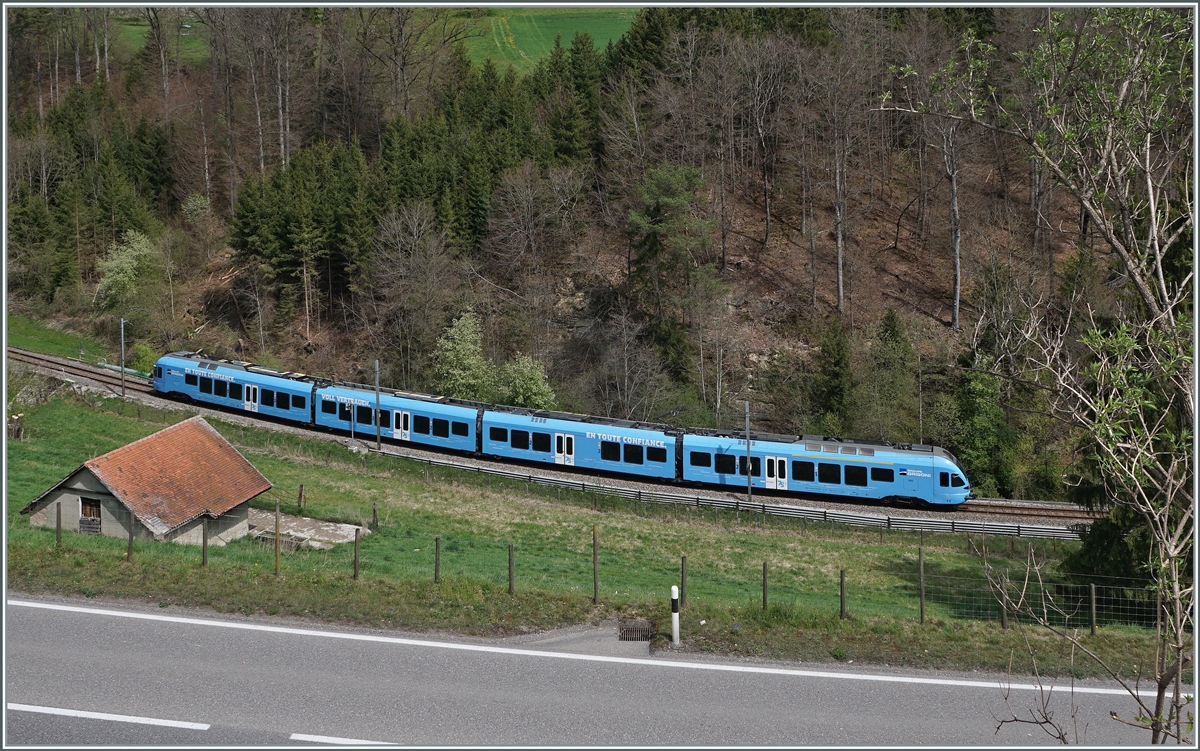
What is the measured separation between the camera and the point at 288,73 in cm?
7194

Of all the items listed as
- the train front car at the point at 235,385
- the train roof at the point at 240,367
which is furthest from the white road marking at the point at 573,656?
the train roof at the point at 240,367

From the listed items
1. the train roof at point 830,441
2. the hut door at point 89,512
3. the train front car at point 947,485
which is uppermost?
the hut door at point 89,512

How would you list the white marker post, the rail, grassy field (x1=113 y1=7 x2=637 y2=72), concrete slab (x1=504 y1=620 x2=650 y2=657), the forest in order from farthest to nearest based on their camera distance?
grassy field (x1=113 y1=7 x2=637 y2=72), the forest, the rail, the white marker post, concrete slab (x1=504 y1=620 x2=650 y2=657)

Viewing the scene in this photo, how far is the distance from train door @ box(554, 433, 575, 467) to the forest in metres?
5.89

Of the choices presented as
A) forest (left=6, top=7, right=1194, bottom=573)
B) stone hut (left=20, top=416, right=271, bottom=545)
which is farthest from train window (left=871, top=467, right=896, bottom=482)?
stone hut (left=20, top=416, right=271, bottom=545)

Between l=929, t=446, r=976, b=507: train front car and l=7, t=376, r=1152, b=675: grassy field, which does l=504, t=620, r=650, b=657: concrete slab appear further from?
l=929, t=446, r=976, b=507: train front car

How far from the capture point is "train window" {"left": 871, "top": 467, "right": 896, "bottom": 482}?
A: 3681cm

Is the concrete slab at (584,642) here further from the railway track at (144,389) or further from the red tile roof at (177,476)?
the railway track at (144,389)

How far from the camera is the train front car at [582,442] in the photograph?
39.2 metres

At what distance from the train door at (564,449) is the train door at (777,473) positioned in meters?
7.53

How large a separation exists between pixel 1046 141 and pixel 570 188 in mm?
50189

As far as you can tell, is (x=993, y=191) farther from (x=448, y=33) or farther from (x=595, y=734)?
(x=595, y=734)

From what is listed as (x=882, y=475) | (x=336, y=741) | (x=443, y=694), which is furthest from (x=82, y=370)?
(x=336, y=741)

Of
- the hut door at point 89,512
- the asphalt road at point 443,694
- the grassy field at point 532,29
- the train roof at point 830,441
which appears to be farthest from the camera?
the grassy field at point 532,29
